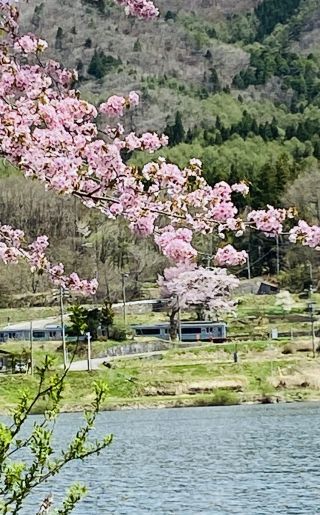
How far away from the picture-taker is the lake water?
23719mm

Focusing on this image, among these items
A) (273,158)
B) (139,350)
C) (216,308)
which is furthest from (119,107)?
(273,158)

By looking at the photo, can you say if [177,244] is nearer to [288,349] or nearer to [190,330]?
[288,349]

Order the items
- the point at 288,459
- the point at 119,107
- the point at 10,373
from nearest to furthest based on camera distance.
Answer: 1. the point at 119,107
2. the point at 288,459
3. the point at 10,373

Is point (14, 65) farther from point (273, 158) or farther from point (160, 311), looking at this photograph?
point (273, 158)

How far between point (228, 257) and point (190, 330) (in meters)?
67.5

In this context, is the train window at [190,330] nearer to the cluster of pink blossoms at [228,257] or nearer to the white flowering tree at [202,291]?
the white flowering tree at [202,291]

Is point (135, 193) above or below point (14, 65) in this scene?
below

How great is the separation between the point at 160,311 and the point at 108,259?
41.3 ft

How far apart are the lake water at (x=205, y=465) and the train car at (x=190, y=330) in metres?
22.5

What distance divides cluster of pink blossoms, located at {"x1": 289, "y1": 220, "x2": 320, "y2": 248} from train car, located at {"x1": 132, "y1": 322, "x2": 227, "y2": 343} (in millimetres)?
64168

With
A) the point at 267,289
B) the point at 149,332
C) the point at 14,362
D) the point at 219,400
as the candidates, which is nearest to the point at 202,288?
the point at 149,332

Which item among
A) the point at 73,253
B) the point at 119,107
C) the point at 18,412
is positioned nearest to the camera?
the point at 18,412

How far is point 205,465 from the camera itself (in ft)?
105

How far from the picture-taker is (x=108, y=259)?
97.8 m
